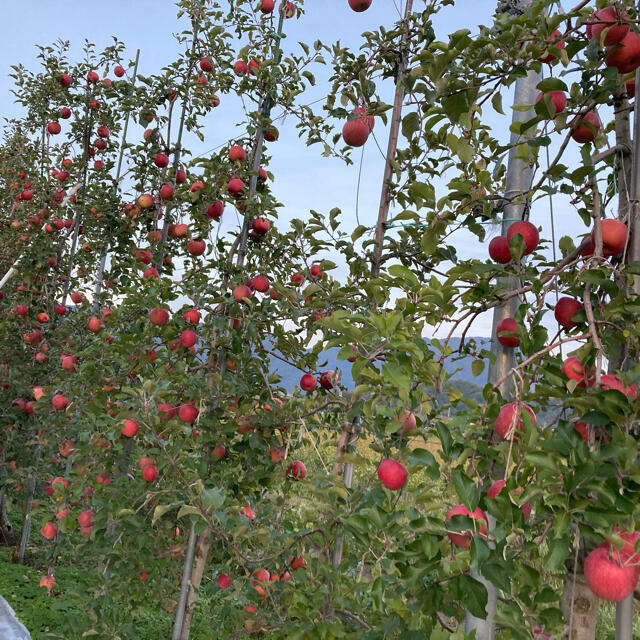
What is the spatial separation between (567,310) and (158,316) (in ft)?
6.78

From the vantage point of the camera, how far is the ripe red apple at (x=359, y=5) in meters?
2.22

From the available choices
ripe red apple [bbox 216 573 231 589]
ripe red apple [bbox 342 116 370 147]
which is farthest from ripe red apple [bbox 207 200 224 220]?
ripe red apple [bbox 216 573 231 589]

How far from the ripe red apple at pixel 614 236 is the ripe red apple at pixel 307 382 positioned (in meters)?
1.65

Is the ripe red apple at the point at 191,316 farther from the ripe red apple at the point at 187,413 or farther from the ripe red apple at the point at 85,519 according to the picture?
the ripe red apple at the point at 85,519

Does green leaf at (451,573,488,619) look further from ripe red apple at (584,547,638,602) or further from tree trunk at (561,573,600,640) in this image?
tree trunk at (561,573,600,640)

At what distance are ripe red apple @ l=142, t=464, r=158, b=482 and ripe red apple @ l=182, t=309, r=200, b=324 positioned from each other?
708 mm

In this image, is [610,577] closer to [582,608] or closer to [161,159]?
[582,608]

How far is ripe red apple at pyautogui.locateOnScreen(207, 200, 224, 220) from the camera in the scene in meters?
3.08

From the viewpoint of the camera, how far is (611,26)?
1158 mm

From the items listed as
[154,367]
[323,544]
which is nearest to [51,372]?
[154,367]

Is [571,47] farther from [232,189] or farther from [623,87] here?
[232,189]

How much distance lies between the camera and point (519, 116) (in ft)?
5.39

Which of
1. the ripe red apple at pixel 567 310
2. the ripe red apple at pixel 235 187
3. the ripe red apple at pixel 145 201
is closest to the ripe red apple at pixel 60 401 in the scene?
the ripe red apple at pixel 145 201

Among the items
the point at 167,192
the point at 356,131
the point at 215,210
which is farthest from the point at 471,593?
the point at 167,192
